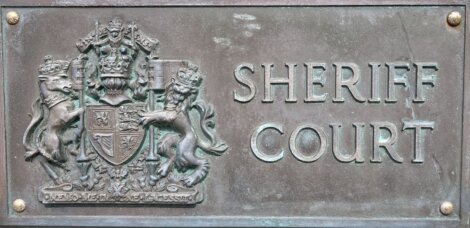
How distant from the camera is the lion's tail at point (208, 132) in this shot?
1.97 meters

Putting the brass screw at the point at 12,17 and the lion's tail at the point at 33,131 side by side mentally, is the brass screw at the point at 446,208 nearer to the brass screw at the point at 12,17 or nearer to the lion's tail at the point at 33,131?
the lion's tail at the point at 33,131

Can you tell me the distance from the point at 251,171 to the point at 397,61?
0.61 meters

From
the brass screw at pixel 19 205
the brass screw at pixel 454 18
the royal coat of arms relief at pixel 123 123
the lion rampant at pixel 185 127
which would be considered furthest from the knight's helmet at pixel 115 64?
the brass screw at pixel 454 18

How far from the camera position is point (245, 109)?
1981 mm

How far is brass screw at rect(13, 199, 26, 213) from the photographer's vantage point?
206cm

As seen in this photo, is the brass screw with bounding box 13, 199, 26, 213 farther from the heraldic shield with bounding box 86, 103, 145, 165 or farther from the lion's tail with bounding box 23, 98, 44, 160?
the heraldic shield with bounding box 86, 103, 145, 165

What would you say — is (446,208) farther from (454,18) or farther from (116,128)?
(116,128)

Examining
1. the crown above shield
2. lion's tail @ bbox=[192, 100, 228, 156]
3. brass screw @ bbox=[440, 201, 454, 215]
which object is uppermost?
the crown above shield

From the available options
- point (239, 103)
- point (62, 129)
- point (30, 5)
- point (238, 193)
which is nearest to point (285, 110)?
point (239, 103)

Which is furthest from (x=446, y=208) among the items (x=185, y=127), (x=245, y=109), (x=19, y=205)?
(x=19, y=205)

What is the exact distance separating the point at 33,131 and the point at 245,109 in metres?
0.73

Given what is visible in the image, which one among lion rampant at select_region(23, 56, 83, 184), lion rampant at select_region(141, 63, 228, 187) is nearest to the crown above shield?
lion rampant at select_region(23, 56, 83, 184)

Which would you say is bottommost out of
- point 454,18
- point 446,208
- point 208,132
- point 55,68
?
point 446,208

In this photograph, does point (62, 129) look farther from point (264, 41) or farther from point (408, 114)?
point (408, 114)
